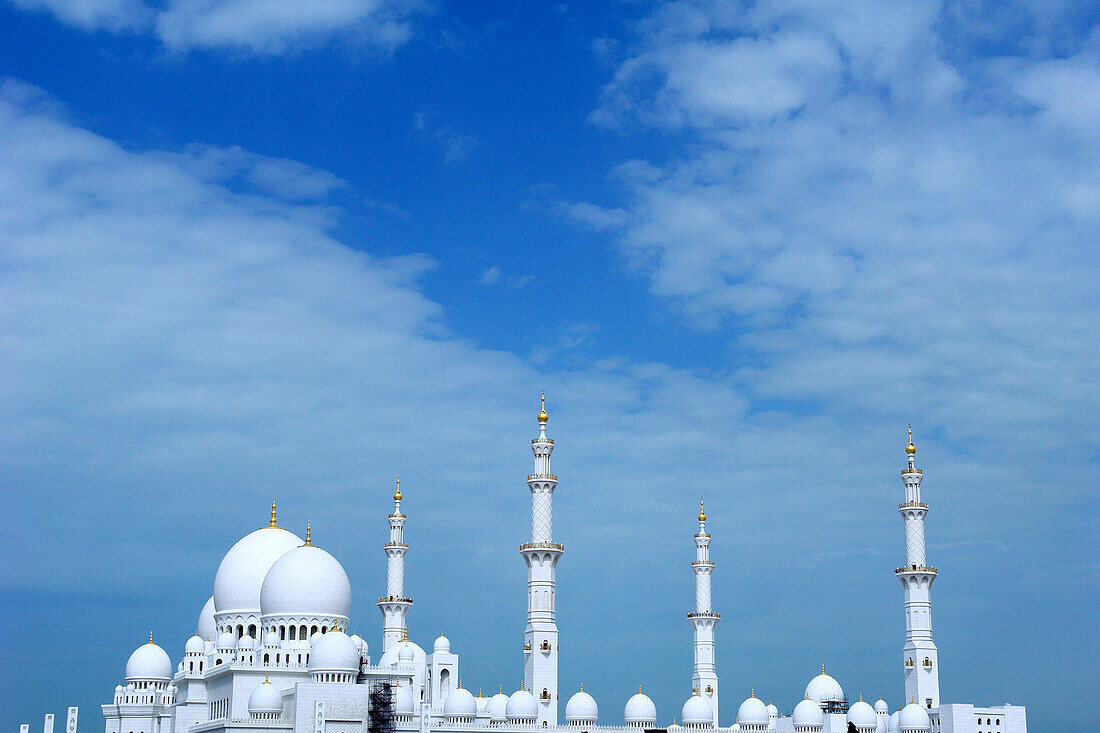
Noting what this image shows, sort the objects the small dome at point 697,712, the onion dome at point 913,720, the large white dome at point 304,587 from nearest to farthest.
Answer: the large white dome at point 304,587
the onion dome at point 913,720
the small dome at point 697,712

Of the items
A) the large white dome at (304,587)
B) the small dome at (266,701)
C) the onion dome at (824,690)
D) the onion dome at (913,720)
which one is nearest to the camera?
the small dome at (266,701)

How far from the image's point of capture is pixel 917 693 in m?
59.2

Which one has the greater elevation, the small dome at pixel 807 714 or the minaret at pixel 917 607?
the minaret at pixel 917 607

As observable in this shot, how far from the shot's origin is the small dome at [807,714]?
60.6 m

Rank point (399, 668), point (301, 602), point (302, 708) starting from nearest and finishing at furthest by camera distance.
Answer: point (302, 708), point (301, 602), point (399, 668)

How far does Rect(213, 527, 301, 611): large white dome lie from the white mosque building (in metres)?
0.05

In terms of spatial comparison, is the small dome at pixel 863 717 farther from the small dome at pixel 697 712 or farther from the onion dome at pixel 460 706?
the onion dome at pixel 460 706

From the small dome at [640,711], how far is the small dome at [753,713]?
5571 mm

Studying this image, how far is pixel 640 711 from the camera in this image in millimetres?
58469

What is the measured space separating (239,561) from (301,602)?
6099 mm

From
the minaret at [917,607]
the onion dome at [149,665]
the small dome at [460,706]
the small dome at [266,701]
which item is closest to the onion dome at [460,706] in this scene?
the small dome at [460,706]

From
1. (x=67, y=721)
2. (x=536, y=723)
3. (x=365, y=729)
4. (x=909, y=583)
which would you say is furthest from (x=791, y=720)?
(x=67, y=721)

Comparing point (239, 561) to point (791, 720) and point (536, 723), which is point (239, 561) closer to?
point (536, 723)

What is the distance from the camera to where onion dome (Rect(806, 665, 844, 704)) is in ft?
211
